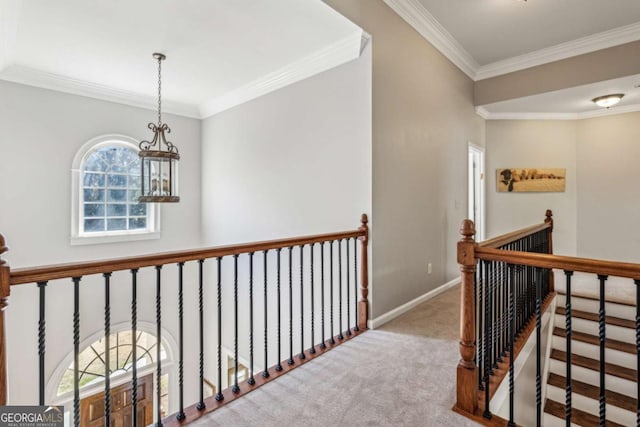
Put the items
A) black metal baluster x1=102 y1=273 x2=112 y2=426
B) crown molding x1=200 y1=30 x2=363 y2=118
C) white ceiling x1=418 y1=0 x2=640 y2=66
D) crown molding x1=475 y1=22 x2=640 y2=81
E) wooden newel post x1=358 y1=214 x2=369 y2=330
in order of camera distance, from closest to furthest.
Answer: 1. black metal baluster x1=102 y1=273 x2=112 y2=426
2. wooden newel post x1=358 y1=214 x2=369 y2=330
3. crown molding x1=200 y1=30 x2=363 y2=118
4. white ceiling x1=418 y1=0 x2=640 y2=66
5. crown molding x1=475 y1=22 x2=640 y2=81

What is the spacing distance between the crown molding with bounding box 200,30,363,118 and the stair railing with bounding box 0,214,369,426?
167cm

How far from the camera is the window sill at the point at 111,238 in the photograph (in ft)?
13.5

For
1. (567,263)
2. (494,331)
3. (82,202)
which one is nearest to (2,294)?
(567,263)

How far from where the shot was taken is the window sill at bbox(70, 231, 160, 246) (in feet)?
13.5

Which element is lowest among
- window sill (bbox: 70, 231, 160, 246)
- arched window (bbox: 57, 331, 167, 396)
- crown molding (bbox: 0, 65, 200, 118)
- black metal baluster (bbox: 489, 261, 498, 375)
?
arched window (bbox: 57, 331, 167, 396)

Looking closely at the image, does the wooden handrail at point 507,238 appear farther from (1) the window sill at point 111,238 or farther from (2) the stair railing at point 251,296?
(1) the window sill at point 111,238

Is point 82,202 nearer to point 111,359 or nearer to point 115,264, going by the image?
point 111,359

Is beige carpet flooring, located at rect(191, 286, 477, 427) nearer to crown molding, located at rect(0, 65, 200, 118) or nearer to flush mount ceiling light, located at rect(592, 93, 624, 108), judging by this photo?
flush mount ceiling light, located at rect(592, 93, 624, 108)

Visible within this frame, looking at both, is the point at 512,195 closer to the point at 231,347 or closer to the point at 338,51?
the point at 338,51

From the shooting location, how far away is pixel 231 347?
15.6ft

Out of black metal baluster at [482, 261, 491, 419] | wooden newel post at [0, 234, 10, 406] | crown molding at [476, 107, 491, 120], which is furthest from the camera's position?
crown molding at [476, 107, 491, 120]

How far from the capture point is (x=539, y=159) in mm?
5383

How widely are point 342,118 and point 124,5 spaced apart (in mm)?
2097

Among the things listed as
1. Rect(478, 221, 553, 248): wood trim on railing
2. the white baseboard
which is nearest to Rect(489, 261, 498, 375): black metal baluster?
Rect(478, 221, 553, 248): wood trim on railing
